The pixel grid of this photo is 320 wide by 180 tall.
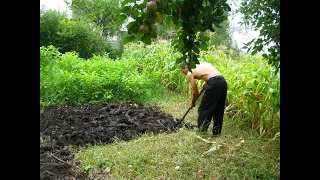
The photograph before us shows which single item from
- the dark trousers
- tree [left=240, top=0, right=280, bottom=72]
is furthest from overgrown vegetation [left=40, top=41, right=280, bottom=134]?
tree [left=240, top=0, right=280, bottom=72]

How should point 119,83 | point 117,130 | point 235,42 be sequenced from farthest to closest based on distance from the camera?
point 235,42, point 119,83, point 117,130

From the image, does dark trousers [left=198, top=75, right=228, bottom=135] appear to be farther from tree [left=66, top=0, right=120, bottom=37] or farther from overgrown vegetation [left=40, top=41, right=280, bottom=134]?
tree [left=66, top=0, right=120, bottom=37]

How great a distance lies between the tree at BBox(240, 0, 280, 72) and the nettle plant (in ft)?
0.60

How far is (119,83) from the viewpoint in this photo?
4824 millimetres

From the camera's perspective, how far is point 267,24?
4.30ft

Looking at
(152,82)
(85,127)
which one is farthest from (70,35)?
(85,127)

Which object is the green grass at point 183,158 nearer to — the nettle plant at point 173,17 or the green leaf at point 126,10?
the nettle plant at point 173,17

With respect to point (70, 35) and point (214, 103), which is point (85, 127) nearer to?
point (214, 103)

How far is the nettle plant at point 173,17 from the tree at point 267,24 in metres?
0.18

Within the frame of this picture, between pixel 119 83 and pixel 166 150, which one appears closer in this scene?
pixel 166 150
